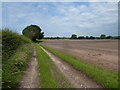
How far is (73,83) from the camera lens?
438 centimetres

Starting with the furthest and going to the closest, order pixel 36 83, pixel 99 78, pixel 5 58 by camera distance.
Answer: pixel 5 58 < pixel 99 78 < pixel 36 83

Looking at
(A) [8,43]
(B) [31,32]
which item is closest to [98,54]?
(A) [8,43]

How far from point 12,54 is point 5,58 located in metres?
0.90

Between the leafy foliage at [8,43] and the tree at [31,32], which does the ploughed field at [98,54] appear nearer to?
the leafy foliage at [8,43]

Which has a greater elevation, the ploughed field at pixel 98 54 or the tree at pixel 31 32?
the tree at pixel 31 32

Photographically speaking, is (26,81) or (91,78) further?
(91,78)

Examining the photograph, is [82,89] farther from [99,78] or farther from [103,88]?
[99,78]

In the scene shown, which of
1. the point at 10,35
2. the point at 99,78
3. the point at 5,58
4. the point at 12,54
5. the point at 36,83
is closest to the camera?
the point at 36,83

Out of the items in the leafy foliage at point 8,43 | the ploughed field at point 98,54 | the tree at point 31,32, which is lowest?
the ploughed field at point 98,54

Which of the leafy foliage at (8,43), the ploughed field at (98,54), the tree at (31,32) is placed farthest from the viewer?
the tree at (31,32)

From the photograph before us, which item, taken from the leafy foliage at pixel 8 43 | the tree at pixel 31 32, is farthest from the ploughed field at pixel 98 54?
the tree at pixel 31 32

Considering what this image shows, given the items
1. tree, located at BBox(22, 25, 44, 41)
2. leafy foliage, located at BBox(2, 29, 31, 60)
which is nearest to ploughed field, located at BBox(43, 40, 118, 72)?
leafy foliage, located at BBox(2, 29, 31, 60)

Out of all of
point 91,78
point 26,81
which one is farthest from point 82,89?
point 26,81

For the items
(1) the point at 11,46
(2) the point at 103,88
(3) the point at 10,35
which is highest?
(3) the point at 10,35
